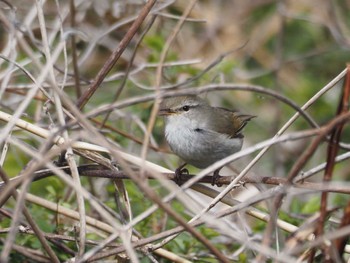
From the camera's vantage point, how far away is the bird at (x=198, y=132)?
404cm

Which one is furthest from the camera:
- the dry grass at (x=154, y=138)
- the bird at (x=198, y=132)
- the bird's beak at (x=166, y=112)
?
the bird's beak at (x=166, y=112)

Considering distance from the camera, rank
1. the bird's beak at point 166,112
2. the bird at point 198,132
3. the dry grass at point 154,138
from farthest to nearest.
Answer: the bird's beak at point 166,112 < the bird at point 198,132 < the dry grass at point 154,138

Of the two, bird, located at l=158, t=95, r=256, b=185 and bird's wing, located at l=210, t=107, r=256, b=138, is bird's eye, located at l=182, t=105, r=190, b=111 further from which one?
bird's wing, located at l=210, t=107, r=256, b=138

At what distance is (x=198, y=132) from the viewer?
13.7 feet

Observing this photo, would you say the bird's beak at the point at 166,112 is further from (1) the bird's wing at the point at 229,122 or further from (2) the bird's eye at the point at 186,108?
(1) the bird's wing at the point at 229,122

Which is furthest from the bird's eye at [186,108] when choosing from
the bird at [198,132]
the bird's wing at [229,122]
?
the bird's wing at [229,122]

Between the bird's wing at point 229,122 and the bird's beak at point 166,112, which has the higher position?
the bird's wing at point 229,122

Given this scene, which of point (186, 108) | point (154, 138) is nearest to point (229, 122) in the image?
point (186, 108)

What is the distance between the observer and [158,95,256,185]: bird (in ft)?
13.3

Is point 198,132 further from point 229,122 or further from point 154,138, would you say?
→ point 154,138

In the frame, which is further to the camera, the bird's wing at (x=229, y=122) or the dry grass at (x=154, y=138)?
the bird's wing at (x=229, y=122)

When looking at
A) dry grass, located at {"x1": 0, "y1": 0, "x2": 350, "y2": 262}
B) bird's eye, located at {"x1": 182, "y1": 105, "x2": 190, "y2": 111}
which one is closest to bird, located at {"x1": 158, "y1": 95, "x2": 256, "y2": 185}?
bird's eye, located at {"x1": 182, "y1": 105, "x2": 190, "y2": 111}

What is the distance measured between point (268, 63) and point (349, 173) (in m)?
1.73

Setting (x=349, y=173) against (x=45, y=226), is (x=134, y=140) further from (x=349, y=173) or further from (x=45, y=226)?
(x=349, y=173)
